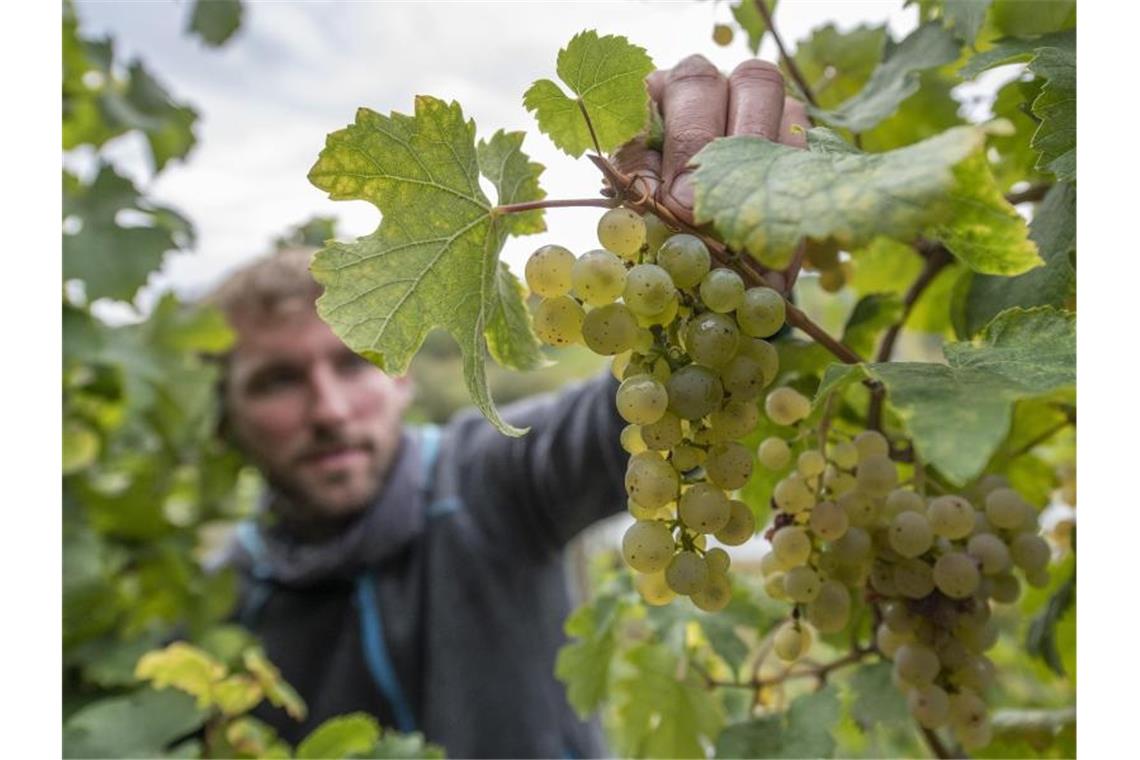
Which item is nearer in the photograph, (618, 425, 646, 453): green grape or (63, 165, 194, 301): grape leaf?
(618, 425, 646, 453): green grape

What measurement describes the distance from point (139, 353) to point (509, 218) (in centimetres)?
110

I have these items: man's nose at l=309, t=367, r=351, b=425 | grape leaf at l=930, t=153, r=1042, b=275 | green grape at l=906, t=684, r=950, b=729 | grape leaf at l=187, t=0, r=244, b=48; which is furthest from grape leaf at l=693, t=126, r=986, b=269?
man's nose at l=309, t=367, r=351, b=425

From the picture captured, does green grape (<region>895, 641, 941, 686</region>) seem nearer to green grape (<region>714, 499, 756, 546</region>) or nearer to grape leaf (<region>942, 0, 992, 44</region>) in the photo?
green grape (<region>714, 499, 756, 546</region>)

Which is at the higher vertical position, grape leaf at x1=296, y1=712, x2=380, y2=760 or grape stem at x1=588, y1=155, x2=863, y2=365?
grape stem at x1=588, y1=155, x2=863, y2=365

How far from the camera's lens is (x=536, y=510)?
1764mm

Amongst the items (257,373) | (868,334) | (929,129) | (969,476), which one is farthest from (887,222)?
(257,373)

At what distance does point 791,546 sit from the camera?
0.49 metres

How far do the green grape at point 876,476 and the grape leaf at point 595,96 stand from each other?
0.22 metres

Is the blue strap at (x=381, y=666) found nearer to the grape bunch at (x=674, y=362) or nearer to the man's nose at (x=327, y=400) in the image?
the man's nose at (x=327, y=400)

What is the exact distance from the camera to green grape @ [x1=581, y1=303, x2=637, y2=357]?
1.28 feet

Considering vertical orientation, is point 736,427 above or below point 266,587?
above

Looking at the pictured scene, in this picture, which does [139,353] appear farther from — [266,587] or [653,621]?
[653,621]

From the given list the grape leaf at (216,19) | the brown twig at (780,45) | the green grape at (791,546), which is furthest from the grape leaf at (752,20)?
the grape leaf at (216,19)

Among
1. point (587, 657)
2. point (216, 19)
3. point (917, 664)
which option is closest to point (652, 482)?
point (917, 664)
